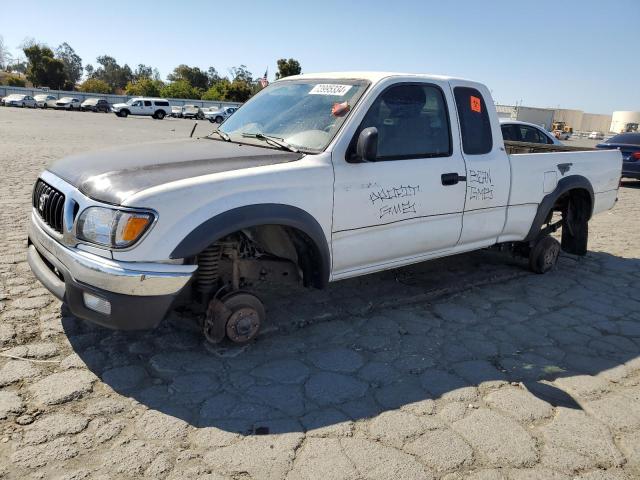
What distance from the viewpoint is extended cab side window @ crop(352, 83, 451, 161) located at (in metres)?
4.08

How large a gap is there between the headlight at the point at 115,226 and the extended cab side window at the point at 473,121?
285cm

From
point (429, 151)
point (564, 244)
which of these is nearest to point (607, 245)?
point (564, 244)

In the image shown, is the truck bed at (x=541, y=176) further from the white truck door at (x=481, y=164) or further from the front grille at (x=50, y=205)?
the front grille at (x=50, y=205)

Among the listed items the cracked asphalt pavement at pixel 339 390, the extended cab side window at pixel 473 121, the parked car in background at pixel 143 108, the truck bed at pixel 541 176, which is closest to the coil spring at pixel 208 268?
the cracked asphalt pavement at pixel 339 390

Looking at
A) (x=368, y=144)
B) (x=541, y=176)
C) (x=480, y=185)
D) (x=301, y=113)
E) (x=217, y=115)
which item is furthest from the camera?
(x=217, y=115)

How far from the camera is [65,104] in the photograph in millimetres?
53438

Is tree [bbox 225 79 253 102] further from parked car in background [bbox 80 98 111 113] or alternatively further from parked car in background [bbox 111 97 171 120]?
parked car in background [bbox 111 97 171 120]

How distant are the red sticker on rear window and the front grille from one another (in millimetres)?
3440

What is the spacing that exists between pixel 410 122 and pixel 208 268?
6.60ft

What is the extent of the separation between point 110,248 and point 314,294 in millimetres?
2216

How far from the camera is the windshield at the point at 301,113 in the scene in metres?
3.94

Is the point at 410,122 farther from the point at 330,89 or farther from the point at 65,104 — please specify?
the point at 65,104

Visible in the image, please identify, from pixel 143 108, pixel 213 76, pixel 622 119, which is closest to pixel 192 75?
pixel 213 76

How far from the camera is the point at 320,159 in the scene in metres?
3.70
